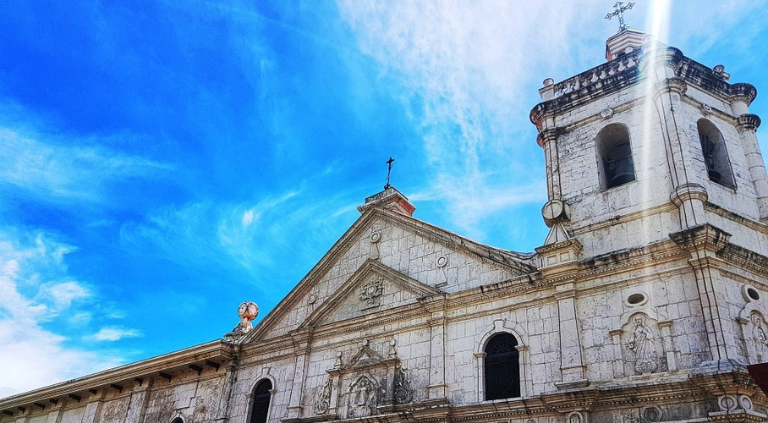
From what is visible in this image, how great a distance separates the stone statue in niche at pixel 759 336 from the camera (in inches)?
471

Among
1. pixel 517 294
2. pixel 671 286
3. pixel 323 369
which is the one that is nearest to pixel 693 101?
pixel 671 286

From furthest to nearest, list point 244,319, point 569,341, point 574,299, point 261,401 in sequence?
point 244,319
point 261,401
point 574,299
point 569,341

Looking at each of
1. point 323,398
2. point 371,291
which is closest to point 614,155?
point 371,291

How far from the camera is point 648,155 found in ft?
48.9

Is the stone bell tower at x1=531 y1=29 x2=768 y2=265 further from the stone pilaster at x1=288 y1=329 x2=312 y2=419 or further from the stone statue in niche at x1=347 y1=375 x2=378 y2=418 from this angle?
the stone pilaster at x1=288 y1=329 x2=312 y2=419

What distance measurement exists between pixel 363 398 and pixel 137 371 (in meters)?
9.44

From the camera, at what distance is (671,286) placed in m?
12.7

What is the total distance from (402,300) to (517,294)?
346 centimetres

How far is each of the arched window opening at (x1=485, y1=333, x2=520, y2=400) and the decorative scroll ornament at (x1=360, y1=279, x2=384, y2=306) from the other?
4012 mm

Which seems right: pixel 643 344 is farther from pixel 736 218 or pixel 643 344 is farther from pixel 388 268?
pixel 388 268

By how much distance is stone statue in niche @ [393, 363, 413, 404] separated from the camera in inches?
604

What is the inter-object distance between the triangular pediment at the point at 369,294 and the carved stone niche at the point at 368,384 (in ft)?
3.94

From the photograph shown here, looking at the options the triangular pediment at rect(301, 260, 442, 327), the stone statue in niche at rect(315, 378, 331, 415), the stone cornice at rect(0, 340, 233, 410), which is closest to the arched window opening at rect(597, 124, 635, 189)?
the triangular pediment at rect(301, 260, 442, 327)

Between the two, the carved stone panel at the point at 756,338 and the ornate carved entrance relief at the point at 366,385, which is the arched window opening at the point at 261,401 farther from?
the carved stone panel at the point at 756,338
